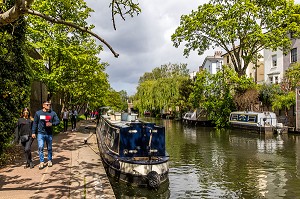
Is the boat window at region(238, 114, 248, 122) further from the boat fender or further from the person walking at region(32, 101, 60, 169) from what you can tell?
the person walking at region(32, 101, 60, 169)

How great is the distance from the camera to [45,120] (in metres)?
9.77

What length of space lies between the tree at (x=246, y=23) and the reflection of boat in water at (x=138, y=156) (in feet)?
73.4

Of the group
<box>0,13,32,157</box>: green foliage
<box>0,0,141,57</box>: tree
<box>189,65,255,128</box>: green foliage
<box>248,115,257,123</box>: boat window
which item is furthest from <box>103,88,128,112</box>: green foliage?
<box>0,0,141,57</box>: tree

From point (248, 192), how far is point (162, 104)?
5099 cm

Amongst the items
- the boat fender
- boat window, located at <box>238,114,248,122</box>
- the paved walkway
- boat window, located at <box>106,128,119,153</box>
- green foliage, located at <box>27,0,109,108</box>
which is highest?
green foliage, located at <box>27,0,109,108</box>

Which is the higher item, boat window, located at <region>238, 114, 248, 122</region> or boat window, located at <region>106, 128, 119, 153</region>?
boat window, located at <region>238, 114, 248, 122</region>

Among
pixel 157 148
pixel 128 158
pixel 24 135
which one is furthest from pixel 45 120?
pixel 157 148

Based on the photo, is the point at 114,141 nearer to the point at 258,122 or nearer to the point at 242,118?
the point at 258,122

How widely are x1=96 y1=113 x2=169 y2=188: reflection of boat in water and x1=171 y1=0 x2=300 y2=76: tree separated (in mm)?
22386

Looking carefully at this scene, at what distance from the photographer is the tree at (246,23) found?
3048cm

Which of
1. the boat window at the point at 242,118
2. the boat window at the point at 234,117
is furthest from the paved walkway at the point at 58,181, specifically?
the boat window at the point at 234,117

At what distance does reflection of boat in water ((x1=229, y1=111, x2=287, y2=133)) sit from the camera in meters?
28.7

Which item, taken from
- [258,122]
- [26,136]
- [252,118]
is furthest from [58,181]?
[252,118]

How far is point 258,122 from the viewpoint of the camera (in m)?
30.4
